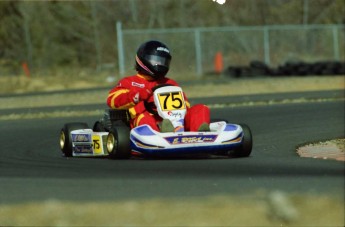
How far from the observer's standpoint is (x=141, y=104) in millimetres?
11141

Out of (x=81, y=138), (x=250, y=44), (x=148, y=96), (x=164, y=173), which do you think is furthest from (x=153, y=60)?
(x=250, y=44)

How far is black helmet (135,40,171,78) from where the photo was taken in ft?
37.2

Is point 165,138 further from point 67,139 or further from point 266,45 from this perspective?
point 266,45

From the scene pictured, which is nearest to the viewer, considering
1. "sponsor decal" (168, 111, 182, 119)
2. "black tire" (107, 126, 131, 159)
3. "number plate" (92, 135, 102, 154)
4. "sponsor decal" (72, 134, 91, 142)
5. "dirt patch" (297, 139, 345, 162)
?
"dirt patch" (297, 139, 345, 162)

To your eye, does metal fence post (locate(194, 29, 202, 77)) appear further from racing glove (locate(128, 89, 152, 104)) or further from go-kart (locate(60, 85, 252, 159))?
racing glove (locate(128, 89, 152, 104))

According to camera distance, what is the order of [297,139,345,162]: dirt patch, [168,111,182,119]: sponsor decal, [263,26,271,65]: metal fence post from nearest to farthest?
[297,139,345,162]: dirt patch < [168,111,182,119]: sponsor decal < [263,26,271,65]: metal fence post

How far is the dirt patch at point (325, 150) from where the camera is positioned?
10484mm

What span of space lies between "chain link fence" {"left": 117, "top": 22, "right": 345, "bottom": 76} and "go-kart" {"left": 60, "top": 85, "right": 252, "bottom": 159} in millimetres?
23542

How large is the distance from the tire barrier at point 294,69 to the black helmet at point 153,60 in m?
20.9

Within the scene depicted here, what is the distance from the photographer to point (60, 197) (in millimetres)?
7660

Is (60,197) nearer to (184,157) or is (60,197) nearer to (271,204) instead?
(271,204)

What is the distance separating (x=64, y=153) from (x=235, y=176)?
377 centimetres

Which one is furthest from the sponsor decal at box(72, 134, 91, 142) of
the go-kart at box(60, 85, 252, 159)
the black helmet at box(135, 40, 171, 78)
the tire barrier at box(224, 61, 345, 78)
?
the tire barrier at box(224, 61, 345, 78)

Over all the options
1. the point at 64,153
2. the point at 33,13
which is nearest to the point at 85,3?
the point at 33,13
